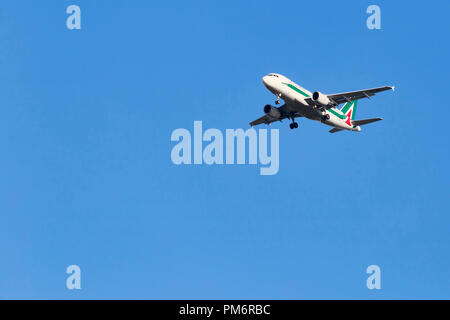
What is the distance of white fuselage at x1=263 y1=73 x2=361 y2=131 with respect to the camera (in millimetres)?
73750

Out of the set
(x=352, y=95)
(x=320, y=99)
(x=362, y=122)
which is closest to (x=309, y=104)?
(x=320, y=99)

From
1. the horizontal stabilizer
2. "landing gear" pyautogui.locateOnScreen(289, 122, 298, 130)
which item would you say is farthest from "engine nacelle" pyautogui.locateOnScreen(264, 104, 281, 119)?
the horizontal stabilizer

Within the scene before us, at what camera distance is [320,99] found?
2963 inches

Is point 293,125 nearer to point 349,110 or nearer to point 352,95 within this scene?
point 352,95

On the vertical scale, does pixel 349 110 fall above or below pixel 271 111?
above

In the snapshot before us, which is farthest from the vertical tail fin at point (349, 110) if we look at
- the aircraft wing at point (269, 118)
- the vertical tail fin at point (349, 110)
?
the aircraft wing at point (269, 118)

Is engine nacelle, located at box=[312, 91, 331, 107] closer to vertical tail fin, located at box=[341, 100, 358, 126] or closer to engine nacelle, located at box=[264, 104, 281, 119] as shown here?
engine nacelle, located at box=[264, 104, 281, 119]

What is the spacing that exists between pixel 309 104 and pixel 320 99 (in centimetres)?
141

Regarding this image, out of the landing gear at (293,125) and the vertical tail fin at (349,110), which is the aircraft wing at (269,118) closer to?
the landing gear at (293,125)

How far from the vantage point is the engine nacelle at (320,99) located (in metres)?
75.1

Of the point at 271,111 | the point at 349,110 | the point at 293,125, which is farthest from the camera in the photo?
the point at 349,110
